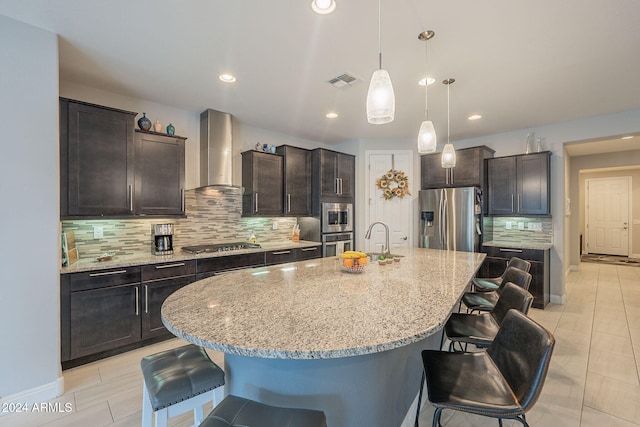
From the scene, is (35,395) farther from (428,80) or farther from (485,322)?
(428,80)

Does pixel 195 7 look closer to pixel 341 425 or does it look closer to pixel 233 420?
pixel 233 420

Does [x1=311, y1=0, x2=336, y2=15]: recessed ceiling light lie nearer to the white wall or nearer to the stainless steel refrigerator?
the white wall

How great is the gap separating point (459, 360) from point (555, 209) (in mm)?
4060

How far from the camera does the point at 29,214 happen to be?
6.68 feet

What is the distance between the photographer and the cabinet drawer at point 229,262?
3.23 meters

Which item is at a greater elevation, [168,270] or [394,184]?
[394,184]

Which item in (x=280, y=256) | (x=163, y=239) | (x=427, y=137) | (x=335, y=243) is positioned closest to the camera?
(x=427, y=137)

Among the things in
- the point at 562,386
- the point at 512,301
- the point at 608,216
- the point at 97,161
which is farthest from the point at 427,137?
the point at 608,216

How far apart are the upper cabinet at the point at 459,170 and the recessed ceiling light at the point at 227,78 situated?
3.49 meters

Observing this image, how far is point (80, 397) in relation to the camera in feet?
6.97

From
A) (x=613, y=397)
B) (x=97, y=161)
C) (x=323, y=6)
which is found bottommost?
(x=613, y=397)

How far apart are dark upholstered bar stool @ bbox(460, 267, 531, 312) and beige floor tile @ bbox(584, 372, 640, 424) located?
845 mm

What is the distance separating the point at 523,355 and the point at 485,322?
0.81 m

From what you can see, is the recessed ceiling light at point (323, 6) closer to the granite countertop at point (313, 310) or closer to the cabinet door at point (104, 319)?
the granite countertop at point (313, 310)
